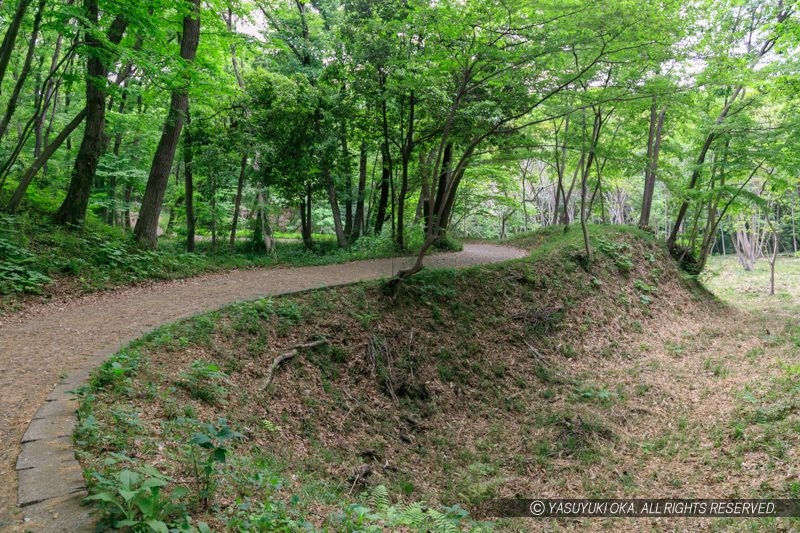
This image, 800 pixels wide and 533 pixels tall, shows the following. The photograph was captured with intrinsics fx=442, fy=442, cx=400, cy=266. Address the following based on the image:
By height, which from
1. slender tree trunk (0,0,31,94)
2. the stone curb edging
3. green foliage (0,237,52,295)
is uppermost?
slender tree trunk (0,0,31,94)

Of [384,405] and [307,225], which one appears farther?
[307,225]

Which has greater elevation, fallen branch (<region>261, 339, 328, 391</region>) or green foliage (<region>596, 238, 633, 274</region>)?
green foliage (<region>596, 238, 633, 274</region>)

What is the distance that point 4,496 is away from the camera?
2670 mm

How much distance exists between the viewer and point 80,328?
248 inches

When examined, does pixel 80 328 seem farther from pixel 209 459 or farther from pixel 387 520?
pixel 387 520

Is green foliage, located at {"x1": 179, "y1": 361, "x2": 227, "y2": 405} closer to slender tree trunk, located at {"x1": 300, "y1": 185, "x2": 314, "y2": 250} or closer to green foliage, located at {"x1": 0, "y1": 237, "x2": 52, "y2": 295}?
green foliage, located at {"x1": 0, "y1": 237, "x2": 52, "y2": 295}

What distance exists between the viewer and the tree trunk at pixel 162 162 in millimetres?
10703

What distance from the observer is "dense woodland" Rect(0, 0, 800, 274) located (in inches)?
317

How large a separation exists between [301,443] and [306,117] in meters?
11.0

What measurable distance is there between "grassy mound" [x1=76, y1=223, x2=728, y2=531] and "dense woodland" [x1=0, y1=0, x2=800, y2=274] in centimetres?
226

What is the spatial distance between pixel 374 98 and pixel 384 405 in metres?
9.15

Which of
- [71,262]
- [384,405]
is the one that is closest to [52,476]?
[384,405]

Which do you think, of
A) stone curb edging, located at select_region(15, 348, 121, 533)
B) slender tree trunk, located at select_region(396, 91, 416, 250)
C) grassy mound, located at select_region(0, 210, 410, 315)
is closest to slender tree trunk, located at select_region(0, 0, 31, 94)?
grassy mound, located at select_region(0, 210, 410, 315)

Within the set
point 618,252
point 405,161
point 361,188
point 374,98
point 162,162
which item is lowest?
point 618,252
